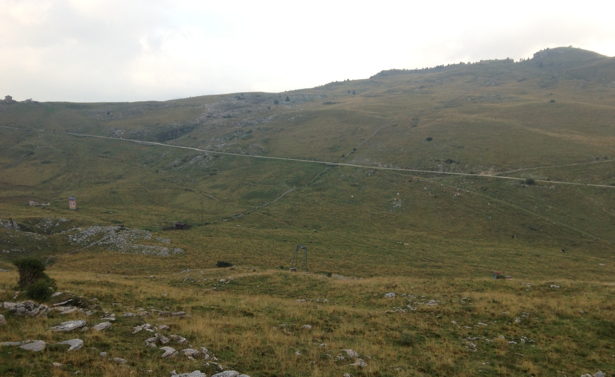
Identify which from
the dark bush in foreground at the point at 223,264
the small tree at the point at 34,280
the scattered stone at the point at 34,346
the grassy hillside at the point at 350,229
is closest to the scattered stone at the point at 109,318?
the grassy hillside at the point at 350,229

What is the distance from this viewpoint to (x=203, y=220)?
8938cm

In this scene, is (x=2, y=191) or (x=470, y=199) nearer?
(x=470, y=199)

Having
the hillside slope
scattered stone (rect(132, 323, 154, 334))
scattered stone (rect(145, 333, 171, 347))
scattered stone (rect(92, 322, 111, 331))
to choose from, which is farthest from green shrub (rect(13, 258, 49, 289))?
the hillside slope

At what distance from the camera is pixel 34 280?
80.2ft

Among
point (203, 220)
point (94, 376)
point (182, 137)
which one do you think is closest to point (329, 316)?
point (94, 376)

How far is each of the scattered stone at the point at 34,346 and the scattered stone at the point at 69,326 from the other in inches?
72.6

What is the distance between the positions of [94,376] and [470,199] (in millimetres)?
90899

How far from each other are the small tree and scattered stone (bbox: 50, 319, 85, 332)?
644cm

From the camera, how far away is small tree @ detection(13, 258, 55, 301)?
72.3ft

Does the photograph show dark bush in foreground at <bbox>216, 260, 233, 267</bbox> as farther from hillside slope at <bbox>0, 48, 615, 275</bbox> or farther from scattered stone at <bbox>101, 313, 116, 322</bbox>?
scattered stone at <bbox>101, 313, 116, 322</bbox>

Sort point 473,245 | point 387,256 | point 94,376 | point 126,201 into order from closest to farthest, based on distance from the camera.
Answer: point 94,376 → point 387,256 → point 473,245 → point 126,201

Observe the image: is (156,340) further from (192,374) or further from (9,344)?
(9,344)

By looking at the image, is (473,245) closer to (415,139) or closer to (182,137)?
(415,139)

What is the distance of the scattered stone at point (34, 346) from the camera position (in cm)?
1405
